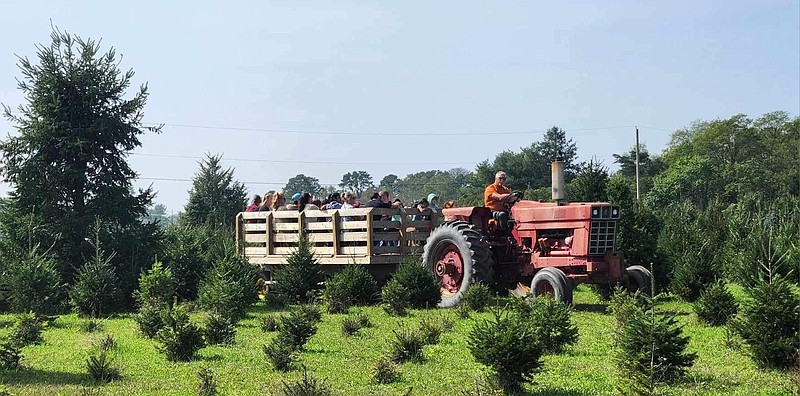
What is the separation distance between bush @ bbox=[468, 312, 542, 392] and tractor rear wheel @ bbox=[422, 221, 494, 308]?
763 cm

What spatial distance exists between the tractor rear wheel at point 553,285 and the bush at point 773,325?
519 centimetres

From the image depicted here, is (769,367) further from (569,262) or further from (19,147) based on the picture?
(19,147)

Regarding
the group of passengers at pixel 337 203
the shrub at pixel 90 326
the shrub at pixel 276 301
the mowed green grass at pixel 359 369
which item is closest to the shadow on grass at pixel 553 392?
the mowed green grass at pixel 359 369

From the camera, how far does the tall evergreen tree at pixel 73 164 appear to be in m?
20.3

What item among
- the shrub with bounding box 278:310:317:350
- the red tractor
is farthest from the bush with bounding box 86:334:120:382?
the red tractor

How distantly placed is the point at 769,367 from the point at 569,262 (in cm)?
672

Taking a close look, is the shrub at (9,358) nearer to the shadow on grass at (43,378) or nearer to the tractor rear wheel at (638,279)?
the shadow on grass at (43,378)

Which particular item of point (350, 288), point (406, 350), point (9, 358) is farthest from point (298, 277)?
point (406, 350)

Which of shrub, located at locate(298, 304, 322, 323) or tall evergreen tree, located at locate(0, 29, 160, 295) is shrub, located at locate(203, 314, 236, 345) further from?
tall evergreen tree, located at locate(0, 29, 160, 295)

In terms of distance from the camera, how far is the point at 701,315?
13305 mm

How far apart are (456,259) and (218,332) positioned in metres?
6.09

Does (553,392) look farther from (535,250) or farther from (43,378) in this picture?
(535,250)

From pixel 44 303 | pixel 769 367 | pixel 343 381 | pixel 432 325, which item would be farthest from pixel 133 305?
pixel 769 367

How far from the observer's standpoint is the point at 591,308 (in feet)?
53.7
